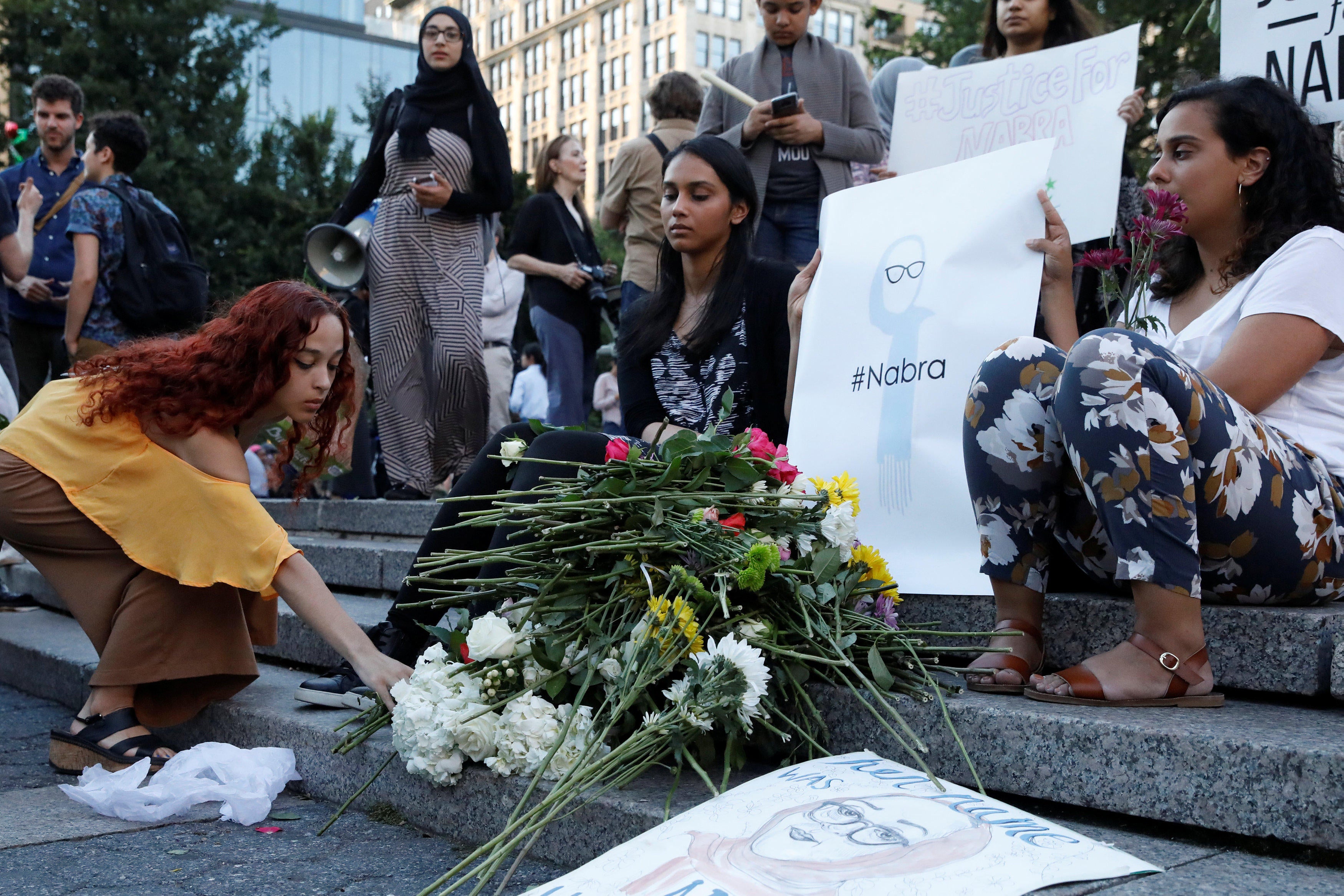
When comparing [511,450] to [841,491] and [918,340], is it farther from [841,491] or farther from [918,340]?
[918,340]

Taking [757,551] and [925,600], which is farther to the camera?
[925,600]

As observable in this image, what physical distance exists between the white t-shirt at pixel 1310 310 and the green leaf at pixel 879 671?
856mm

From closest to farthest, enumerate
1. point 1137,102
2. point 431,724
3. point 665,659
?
1. point 665,659
2. point 431,724
3. point 1137,102

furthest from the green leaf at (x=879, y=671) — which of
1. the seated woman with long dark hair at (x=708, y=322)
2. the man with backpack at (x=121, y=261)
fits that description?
the man with backpack at (x=121, y=261)

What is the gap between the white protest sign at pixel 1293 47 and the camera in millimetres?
3096

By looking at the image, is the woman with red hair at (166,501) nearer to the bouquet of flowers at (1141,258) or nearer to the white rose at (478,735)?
the white rose at (478,735)

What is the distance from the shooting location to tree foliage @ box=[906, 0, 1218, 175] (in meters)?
14.5

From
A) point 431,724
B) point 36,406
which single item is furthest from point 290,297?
point 431,724

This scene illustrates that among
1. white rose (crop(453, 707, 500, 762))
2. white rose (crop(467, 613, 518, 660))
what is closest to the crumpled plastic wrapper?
white rose (crop(453, 707, 500, 762))

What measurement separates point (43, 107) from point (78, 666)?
3109mm

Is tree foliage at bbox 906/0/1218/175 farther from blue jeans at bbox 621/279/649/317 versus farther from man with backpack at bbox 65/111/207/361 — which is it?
man with backpack at bbox 65/111/207/361

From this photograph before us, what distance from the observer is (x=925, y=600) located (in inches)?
110

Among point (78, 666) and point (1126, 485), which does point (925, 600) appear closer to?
point (1126, 485)

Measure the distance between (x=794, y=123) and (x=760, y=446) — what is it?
2170mm
